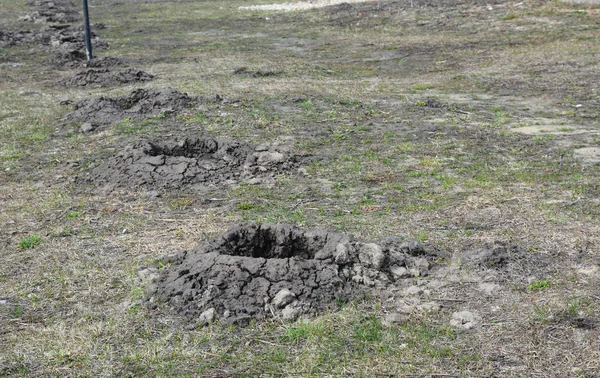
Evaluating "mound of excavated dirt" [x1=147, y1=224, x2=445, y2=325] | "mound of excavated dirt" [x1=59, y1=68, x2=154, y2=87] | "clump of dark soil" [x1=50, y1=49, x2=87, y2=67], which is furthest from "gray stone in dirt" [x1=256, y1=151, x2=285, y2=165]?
"clump of dark soil" [x1=50, y1=49, x2=87, y2=67]

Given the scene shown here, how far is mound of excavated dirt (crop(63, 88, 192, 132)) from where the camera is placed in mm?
10742

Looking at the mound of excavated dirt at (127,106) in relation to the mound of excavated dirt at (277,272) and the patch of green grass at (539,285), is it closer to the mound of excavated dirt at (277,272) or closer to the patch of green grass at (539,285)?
the mound of excavated dirt at (277,272)

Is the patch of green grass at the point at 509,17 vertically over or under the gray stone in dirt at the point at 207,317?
under

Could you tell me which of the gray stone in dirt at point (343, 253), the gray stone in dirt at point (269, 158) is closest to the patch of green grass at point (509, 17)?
the gray stone in dirt at point (269, 158)

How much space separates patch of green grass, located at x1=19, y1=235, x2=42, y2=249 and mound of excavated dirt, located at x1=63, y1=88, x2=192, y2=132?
14.2 feet

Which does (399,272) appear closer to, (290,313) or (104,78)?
(290,313)

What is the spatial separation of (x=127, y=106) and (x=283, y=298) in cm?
771

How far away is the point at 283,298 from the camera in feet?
15.2

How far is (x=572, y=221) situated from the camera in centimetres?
Result: 603

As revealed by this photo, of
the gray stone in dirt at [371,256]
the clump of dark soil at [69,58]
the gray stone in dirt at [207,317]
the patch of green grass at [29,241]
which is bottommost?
the clump of dark soil at [69,58]

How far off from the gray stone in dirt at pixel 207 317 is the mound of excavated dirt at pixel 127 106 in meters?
6.39

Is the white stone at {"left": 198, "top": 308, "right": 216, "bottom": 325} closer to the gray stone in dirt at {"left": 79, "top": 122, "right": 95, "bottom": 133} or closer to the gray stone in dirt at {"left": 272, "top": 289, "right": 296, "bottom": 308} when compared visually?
the gray stone in dirt at {"left": 272, "top": 289, "right": 296, "bottom": 308}

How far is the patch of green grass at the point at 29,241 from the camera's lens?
6016mm

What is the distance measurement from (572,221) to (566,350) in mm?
2205
